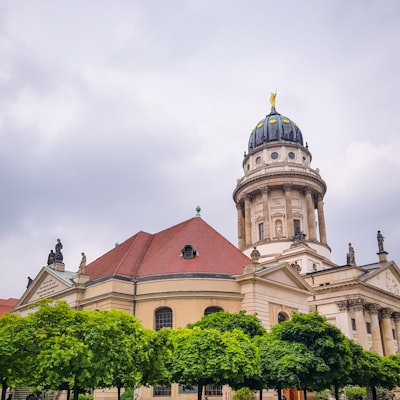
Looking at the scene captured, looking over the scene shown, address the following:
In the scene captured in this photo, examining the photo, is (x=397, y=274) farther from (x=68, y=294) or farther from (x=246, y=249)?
(x=68, y=294)

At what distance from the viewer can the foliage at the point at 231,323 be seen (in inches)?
1179

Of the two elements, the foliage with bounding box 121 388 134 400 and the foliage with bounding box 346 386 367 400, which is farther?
the foliage with bounding box 346 386 367 400

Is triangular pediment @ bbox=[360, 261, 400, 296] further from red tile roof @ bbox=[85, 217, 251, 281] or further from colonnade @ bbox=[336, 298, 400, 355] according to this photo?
red tile roof @ bbox=[85, 217, 251, 281]

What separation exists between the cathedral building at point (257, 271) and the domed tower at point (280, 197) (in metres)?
0.14

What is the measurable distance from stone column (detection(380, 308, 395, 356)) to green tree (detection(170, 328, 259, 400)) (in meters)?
37.9

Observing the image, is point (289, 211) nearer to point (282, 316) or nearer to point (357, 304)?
point (357, 304)

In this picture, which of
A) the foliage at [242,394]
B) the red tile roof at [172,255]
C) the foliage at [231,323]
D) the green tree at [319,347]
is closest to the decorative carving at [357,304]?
the red tile roof at [172,255]

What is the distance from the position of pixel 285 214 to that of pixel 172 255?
29043mm

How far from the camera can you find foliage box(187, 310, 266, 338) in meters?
30.0

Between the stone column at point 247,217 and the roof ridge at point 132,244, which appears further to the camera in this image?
the stone column at point 247,217

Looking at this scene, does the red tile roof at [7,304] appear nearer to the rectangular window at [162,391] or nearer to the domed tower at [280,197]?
the domed tower at [280,197]

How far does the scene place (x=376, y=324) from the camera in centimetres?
5616

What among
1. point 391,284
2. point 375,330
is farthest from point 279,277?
point 391,284

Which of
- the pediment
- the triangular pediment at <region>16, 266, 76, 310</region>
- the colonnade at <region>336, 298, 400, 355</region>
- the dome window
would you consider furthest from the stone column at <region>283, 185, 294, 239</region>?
the triangular pediment at <region>16, 266, 76, 310</region>
